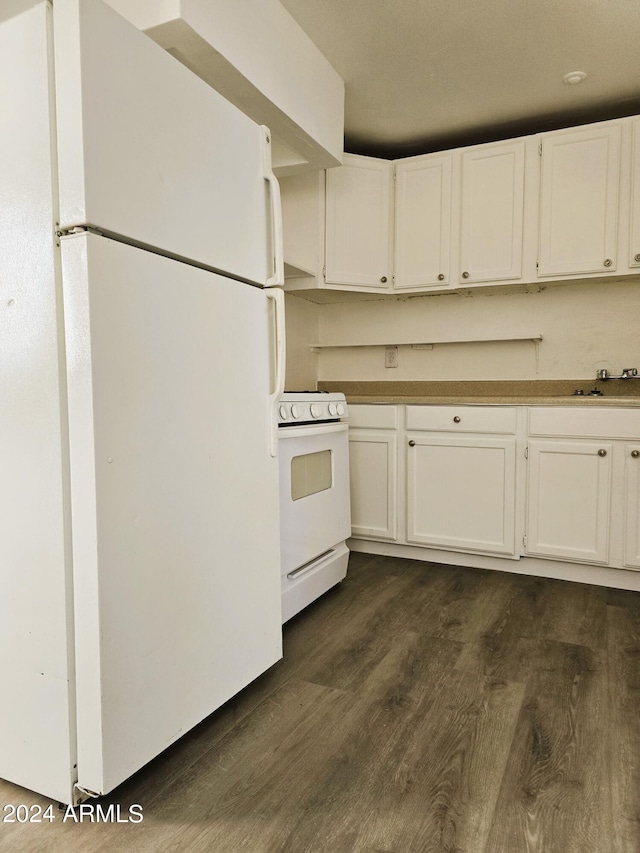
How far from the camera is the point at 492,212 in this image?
3.00m

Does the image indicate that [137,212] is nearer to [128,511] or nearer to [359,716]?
[128,511]

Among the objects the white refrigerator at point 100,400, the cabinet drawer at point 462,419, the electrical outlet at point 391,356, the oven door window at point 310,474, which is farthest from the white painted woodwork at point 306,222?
the white refrigerator at point 100,400

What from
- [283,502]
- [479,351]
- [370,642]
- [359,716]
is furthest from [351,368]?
[359,716]

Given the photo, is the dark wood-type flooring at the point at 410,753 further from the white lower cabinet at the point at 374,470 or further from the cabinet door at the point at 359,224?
the cabinet door at the point at 359,224

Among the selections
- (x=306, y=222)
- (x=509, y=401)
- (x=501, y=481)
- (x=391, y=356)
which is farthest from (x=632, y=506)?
(x=306, y=222)

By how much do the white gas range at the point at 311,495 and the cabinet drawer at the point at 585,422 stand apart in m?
0.91

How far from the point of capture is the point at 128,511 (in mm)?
1204

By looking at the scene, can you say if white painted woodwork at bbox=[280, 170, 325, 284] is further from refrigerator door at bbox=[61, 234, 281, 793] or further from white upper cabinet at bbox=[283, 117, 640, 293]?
refrigerator door at bbox=[61, 234, 281, 793]

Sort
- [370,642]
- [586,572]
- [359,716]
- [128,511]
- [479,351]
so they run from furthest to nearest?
[479,351] < [586,572] < [370,642] < [359,716] < [128,511]

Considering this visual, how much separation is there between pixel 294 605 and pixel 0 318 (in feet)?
4.64

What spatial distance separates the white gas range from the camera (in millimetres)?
2105

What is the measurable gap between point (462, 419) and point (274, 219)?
4.93 ft

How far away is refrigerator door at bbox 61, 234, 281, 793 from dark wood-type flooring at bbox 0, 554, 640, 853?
119 millimetres

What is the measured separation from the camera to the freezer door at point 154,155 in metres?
1.10
